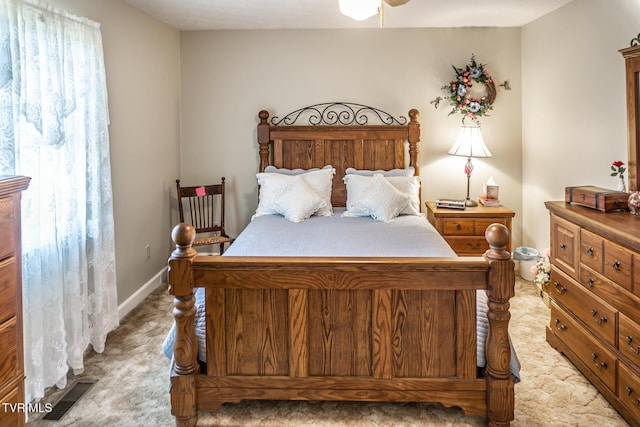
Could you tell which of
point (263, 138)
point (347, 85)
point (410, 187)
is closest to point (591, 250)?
point (410, 187)

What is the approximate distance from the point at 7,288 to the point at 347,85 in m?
3.57

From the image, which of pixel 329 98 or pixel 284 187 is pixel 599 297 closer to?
pixel 284 187

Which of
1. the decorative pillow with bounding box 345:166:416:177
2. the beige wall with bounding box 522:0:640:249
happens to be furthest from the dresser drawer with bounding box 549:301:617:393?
the decorative pillow with bounding box 345:166:416:177

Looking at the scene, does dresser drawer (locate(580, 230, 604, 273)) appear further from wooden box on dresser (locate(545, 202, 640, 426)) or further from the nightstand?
the nightstand

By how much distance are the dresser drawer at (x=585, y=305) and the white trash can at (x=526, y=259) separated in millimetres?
1393

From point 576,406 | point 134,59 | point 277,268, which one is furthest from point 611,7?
point 134,59

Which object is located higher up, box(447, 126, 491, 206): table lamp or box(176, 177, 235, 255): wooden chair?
box(447, 126, 491, 206): table lamp

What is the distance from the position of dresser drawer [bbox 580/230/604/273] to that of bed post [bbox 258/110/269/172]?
291 cm

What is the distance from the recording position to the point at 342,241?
320cm

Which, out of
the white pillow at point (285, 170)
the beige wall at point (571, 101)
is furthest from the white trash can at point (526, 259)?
the white pillow at point (285, 170)

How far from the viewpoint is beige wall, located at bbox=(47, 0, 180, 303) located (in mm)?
3498

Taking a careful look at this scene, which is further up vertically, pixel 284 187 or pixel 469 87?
pixel 469 87

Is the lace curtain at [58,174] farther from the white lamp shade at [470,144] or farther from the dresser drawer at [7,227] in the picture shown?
the white lamp shade at [470,144]

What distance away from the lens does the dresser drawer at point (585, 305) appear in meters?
2.41
